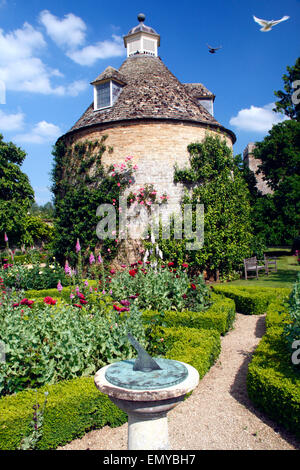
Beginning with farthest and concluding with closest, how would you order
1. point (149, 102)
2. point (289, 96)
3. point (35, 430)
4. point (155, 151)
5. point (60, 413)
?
1. point (289, 96)
2. point (149, 102)
3. point (155, 151)
4. point (60, 413)
5. point (35, 430)

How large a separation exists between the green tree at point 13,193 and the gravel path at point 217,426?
2624 cm

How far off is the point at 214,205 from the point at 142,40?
35.2ft

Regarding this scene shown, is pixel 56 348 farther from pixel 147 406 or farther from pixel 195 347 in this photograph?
pixel 195 347

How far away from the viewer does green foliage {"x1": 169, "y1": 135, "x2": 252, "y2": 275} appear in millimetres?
13805

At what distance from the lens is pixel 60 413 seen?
3.95 metres

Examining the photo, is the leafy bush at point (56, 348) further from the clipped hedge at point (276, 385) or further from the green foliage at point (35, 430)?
the clipped hedge at point (276, 385)

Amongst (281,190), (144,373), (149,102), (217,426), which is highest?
(149,102)

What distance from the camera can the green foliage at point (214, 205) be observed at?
13805mm

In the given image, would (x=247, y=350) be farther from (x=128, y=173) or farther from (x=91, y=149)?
(x=91, y=149)

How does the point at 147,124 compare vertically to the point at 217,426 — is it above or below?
above

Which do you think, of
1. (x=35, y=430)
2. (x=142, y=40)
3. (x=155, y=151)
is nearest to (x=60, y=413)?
(x=35, y=430)

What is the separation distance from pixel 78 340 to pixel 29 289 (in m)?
6.61

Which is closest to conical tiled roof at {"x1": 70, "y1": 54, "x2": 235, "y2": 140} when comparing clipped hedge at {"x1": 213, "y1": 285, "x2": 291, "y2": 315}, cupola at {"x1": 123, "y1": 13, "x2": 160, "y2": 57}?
cupola at {"x1": 123, "y1": 13, "x2": 160, "y2": 57}

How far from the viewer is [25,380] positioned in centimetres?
427
